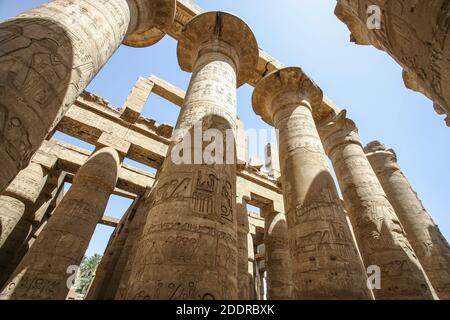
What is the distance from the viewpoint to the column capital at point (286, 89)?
7.18 meters

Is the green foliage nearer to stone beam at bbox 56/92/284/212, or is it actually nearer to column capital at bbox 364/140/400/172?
stone beam at bbox 56/92/284/212

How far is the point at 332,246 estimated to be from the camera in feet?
14.2

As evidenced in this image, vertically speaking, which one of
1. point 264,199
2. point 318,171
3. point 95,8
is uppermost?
point 264,199

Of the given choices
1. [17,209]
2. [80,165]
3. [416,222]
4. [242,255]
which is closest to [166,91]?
[80,165]

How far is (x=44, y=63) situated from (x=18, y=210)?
630 cm

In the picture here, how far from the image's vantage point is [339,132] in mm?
8328

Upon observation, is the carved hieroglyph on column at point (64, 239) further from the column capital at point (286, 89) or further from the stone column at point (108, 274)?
the column capital at point (286, 89)

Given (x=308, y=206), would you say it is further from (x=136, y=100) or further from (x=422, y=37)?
(x=136, y=100)

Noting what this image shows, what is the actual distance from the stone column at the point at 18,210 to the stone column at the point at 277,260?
8.19 m

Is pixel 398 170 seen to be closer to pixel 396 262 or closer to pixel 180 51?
pixel 396 262

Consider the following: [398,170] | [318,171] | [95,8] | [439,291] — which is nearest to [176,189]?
[95,8]

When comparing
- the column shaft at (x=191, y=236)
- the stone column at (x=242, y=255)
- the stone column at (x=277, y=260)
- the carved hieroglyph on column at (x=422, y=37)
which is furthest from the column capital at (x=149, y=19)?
the stone column at (x=277, y=260)

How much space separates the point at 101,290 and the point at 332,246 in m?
6.89

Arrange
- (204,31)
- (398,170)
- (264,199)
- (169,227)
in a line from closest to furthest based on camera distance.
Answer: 1. (169,227)
2. (204,31)
3. (398,170)
4. (264,199)
